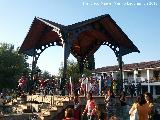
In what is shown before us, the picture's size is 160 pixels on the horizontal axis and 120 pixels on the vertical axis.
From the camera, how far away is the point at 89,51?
2903 centimetres

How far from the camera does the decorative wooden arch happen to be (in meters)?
21.7

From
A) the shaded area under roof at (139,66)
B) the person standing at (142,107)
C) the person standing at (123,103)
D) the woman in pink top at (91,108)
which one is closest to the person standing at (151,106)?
the person standing at (142,107)

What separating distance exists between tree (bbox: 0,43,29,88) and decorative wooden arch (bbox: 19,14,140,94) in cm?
2442

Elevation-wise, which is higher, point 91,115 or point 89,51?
point 89,51

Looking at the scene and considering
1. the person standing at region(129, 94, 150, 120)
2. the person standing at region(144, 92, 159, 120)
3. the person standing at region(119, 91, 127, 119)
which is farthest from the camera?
the person standing at region(119, 91, 127, 119)

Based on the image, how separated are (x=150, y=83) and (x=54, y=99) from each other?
134 feet

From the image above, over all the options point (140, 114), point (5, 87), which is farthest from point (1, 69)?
point (140, 114)

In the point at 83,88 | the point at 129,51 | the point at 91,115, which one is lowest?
the point at 91,115

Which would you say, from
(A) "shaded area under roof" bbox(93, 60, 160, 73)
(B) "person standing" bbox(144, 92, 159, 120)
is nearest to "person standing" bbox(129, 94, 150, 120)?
(B) "person standing" bbox(144, 92, 159, 120)

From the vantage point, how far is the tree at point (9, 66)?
53.2 m

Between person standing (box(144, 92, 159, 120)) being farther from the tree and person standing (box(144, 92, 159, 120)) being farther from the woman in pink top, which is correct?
the tree

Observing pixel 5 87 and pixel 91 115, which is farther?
pixel 5 87

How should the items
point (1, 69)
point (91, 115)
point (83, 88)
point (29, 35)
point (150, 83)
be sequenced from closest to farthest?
point (91, 115)
point (83, 88)
point (29, 35)
point (1, 69)
point (150, 83)

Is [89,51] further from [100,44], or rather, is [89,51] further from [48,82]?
Result: [48,82]
